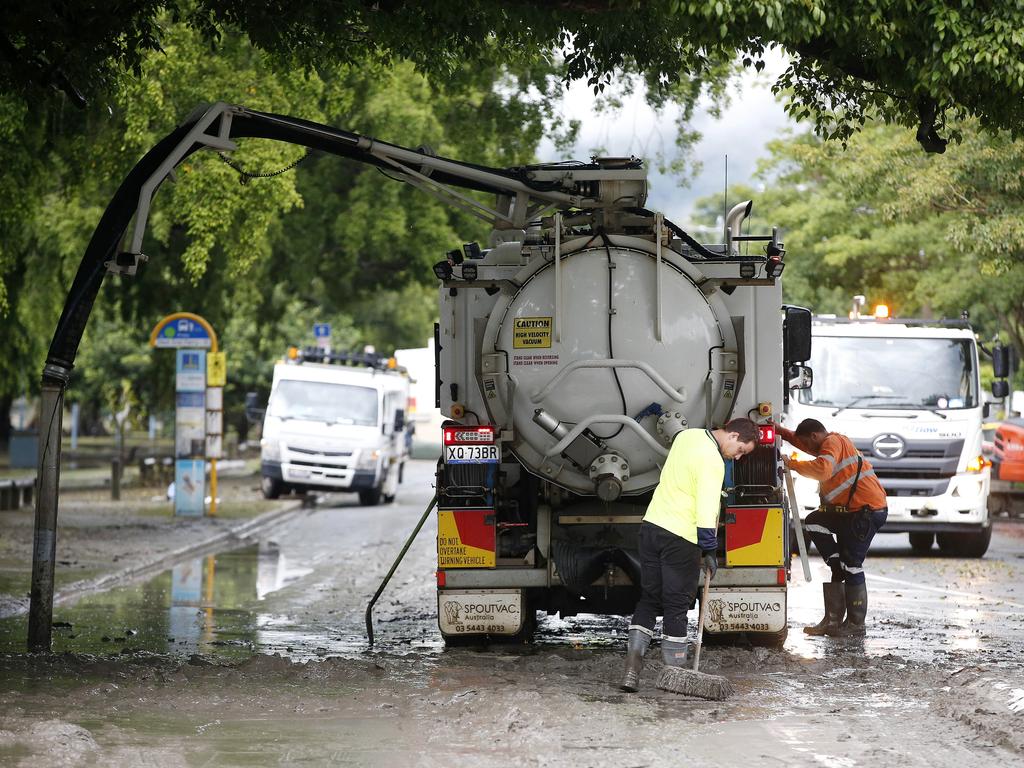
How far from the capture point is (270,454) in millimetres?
30062

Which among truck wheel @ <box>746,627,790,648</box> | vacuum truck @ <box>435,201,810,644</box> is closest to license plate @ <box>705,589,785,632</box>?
vacuum truck @ <box>435,201,810,644</box>

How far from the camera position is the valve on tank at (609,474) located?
10.1 metres

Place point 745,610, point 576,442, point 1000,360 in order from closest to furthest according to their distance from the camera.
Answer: point 576,442 < point 745,610 < point 1000,360

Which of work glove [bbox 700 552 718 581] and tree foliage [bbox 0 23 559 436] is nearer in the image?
work glove [bbox 700 552 718 581]

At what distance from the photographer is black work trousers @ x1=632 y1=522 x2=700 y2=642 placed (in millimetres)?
9273

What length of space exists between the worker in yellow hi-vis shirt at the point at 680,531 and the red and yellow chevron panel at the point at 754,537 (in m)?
1.09

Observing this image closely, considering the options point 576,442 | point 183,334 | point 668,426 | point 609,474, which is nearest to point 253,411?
point 183,334

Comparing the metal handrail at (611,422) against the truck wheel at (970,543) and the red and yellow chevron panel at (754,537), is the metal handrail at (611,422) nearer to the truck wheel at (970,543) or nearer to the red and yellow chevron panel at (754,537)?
the red and yellow chevron panel at (754,537)

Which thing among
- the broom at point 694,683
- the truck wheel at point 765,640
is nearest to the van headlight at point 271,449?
the truck wheel at point 765,640

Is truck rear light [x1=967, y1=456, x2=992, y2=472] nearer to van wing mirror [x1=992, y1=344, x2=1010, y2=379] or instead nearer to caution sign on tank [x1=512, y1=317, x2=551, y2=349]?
van wing mirror [x1=992, y1=344, x2=1010, y2=379]

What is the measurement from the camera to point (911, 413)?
1838cm

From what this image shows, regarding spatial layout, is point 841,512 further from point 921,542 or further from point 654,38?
point 921,542

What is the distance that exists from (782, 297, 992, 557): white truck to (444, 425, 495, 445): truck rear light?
8496 millimetres

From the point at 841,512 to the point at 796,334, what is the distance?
5.22ft
